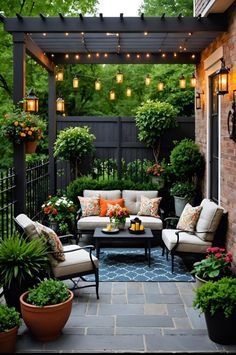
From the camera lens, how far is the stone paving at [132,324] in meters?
4.68

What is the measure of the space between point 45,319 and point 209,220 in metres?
3.36

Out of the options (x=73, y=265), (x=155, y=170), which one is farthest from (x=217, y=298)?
(x=155, y=170)

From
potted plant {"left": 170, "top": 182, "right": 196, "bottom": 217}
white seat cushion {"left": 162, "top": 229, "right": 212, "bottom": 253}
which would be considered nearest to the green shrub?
potted plant {"left": 170, "top": 182, "right": 196, "bottom": 217}

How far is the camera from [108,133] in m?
10.9

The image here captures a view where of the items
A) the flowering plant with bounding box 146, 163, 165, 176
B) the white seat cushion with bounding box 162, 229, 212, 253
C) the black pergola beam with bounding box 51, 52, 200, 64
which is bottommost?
the white seat cushion with bounding box 162, 229, 212, 253

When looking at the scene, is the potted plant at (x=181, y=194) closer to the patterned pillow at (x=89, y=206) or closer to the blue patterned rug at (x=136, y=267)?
the blue patterned rug at (x=136, y=267)

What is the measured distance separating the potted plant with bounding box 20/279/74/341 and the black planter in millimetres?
1539

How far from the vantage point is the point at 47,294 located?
492 centimetres

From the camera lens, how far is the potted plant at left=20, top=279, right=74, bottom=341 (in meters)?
4.78

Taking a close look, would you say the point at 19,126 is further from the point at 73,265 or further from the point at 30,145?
the point at 73,265

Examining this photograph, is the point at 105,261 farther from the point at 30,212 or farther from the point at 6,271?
the point at 6,271

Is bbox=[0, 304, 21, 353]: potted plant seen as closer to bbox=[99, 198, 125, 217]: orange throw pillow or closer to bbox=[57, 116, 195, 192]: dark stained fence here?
bbox=[99, 198, 125, 217]: orange throw pillow

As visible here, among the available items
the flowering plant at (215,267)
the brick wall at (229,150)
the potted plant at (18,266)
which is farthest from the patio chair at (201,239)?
the potted plant at (18,266)

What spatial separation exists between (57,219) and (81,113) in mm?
10714
